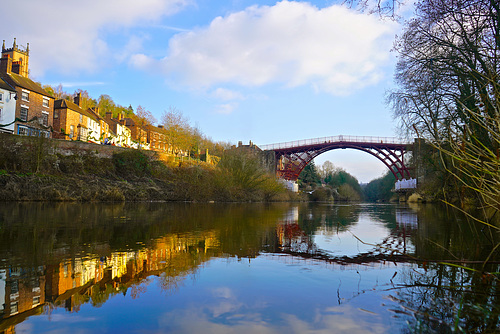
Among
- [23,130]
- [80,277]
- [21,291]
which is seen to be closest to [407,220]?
[80,277]

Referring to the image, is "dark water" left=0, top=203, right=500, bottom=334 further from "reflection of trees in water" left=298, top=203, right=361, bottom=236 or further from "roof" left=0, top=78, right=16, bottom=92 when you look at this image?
"roof" left=0, top=78, right=16, bottom=92

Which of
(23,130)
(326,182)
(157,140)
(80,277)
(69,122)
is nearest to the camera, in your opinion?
(80,277)

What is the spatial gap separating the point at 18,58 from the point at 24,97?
7106 mm

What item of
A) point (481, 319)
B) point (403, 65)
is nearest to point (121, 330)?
point (481, 319)

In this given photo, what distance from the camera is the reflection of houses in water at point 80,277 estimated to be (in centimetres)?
230

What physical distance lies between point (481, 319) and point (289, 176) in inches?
1896

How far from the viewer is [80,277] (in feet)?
9.90

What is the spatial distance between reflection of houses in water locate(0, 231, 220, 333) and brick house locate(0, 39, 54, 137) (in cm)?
3257

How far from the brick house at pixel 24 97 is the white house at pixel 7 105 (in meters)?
0.46

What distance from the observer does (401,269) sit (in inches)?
142

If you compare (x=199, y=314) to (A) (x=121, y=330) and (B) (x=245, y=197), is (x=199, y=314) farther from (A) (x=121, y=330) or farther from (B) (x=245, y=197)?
(B) (x=245, y=197)

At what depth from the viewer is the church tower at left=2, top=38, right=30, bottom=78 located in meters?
35.6

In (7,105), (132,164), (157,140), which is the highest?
(7,105)

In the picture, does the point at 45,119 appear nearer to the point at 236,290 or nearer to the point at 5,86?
the point at 5,86
